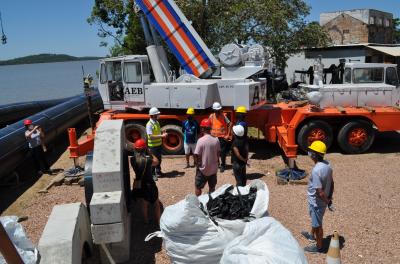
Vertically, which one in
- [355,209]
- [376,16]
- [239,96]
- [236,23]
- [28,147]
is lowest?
[355,209]

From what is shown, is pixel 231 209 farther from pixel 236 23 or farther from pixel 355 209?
pixel 236 23

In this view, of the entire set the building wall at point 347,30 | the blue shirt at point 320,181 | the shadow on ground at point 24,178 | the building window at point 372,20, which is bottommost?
the shadow on ground at point 24,178

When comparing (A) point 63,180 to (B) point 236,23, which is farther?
(B) point 236,23

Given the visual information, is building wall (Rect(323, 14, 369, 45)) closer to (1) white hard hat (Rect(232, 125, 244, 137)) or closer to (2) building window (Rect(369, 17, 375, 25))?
(2) building window (Rect(369, 17, 375, 25))

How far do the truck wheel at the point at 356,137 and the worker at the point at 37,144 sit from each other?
7.91m

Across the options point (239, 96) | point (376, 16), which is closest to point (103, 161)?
point (239, 96)

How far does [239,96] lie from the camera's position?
437 inches

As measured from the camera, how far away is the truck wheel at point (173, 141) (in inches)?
457

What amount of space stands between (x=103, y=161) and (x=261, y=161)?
20.0 ft

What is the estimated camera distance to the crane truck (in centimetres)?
1112

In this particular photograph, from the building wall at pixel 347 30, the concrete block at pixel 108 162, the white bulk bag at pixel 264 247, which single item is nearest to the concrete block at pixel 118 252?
the concrete block at pixel 108 162

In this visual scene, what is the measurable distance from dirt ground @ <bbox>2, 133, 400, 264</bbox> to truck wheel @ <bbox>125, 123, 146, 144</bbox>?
3.62 ft

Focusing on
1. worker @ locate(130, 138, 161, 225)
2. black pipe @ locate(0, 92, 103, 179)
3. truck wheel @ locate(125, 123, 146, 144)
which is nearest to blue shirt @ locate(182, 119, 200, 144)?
truck wheel @ locate(125, 123, 146, 144)

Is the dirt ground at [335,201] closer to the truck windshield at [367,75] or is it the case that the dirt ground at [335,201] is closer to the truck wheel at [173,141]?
the truck wheel at [173,141]
